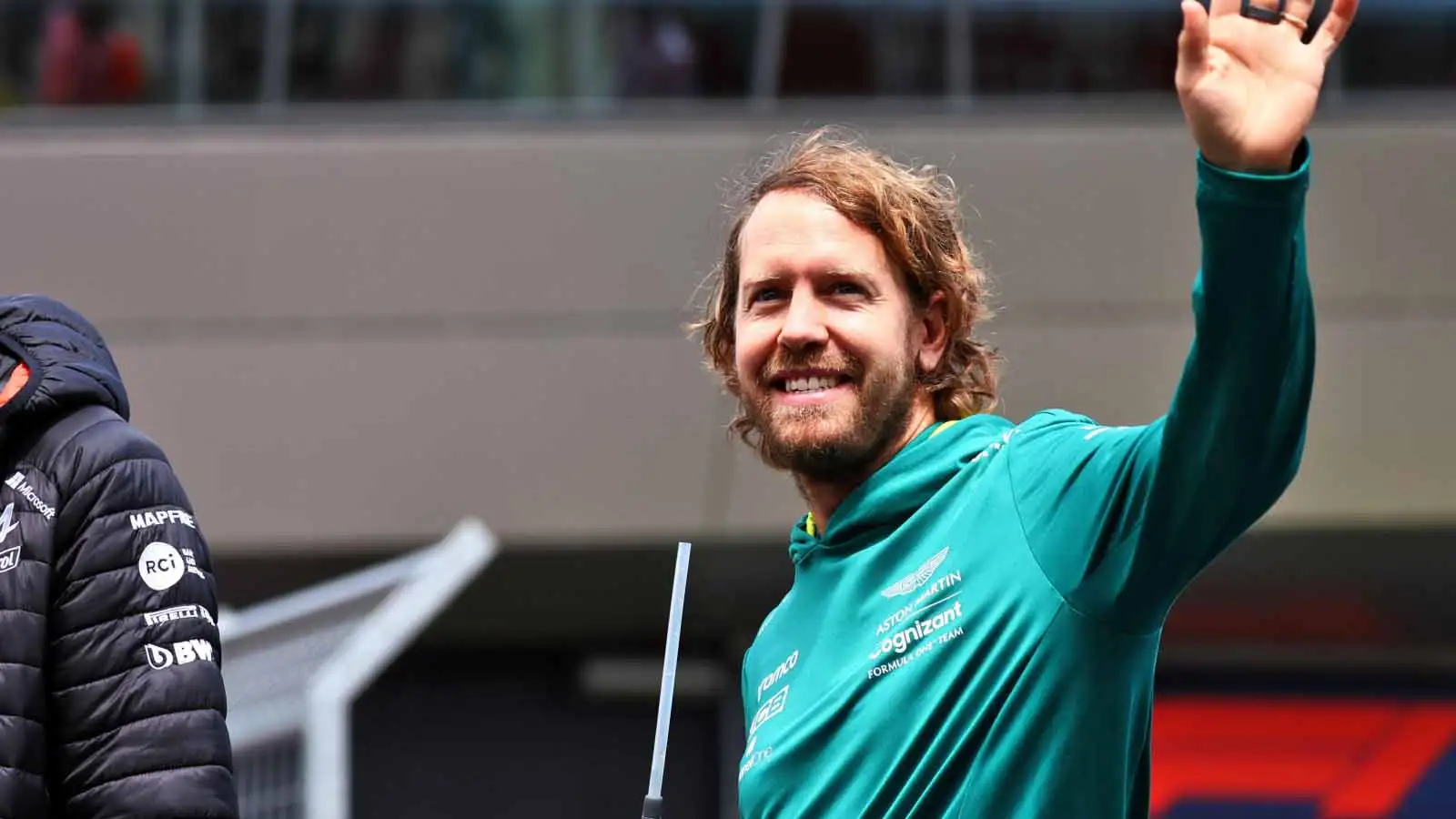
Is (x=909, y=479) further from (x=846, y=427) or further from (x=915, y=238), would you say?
(x=915, y=238)

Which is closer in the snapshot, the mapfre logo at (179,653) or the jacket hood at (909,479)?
the jacket hood at (909,479)

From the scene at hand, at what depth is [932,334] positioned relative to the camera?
3.09 m

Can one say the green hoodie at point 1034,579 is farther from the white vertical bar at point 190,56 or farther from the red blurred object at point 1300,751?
the red blurred object at point 1300,751

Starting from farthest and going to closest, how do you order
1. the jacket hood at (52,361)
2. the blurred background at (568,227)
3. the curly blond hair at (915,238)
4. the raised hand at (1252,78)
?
the blurred background at (568,227) → the jacket hood at (52,361) → the curly blond hair at (915,238) → the raised hand at (1252,78)

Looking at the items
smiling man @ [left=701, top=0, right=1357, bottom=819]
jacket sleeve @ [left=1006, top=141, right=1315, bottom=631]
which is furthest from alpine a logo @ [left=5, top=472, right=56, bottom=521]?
jacket sleeve @ [left=1006, top=141, right=1315, bottom=631]

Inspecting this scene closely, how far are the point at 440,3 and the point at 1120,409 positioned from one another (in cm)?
385

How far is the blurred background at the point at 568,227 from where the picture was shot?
1048 cm

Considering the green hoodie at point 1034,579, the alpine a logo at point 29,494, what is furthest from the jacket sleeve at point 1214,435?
the alpine a logo at point 29,494

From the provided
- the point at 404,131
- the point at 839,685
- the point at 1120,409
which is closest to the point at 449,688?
the point at 404,131

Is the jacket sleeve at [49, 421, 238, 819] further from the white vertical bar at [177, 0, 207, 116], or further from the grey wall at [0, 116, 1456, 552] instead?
the white vertical bar at [177, 0, 207, 116]

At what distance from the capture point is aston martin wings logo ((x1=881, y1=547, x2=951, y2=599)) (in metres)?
2.70

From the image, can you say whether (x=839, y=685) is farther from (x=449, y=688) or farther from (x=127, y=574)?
(x=449, y=688)

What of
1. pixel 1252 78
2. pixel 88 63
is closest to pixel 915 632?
pixel 1252 78

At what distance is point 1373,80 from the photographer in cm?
1062
